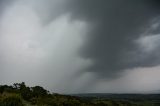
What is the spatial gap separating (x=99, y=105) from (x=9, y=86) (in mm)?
39624

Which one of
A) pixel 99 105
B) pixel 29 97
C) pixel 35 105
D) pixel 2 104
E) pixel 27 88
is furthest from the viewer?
pixel 99 105

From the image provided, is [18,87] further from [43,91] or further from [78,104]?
[78,104]

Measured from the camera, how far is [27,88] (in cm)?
10112

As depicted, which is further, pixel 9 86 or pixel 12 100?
pixel 9 86

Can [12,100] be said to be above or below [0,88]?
below

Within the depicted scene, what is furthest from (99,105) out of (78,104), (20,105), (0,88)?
(20,105)

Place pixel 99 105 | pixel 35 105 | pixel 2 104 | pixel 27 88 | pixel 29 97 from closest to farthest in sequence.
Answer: pixel 2 104 → pixel 35 105 → pixel 29 97 → pixel 27 88 → pixel 99 105

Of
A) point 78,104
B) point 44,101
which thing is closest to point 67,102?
point 78,104

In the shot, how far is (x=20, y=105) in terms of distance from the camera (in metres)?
57.9

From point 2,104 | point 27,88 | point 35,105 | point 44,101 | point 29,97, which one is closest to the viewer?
point 2,104

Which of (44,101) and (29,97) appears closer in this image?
(44,101)

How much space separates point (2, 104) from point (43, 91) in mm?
52776

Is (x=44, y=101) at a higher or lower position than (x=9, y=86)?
lower

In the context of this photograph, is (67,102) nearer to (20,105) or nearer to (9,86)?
(9,86)
